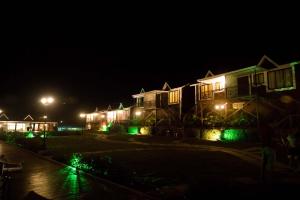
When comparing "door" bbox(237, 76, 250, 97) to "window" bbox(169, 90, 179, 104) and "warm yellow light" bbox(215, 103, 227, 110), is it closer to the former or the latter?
"warm yellow light" bbox(215, 103, 227, 110)

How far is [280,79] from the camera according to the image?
82.8ft

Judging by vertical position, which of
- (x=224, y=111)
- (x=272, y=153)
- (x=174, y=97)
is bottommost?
(x=272, y=153)

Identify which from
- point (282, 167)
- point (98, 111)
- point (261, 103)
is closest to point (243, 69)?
point (261, 103)

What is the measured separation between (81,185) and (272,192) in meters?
6.37

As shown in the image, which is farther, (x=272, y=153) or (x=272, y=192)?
(x=272, y=153)

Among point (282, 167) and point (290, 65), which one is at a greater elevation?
point (290, 65)

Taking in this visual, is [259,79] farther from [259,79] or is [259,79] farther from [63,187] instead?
[63,187]

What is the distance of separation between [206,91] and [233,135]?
9880 millimetres

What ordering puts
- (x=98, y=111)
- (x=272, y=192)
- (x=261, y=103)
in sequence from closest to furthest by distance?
(x=272, y=192), (x=261, y=103), (x=98, y=111)

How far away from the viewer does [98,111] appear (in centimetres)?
6931

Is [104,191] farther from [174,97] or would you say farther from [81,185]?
[174,97]

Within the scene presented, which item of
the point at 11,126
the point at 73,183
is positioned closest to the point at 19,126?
the point at 11,126

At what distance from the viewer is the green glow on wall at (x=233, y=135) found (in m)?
24.3

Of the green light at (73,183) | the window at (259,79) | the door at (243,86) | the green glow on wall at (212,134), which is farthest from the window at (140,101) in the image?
the green light at (73,183)
